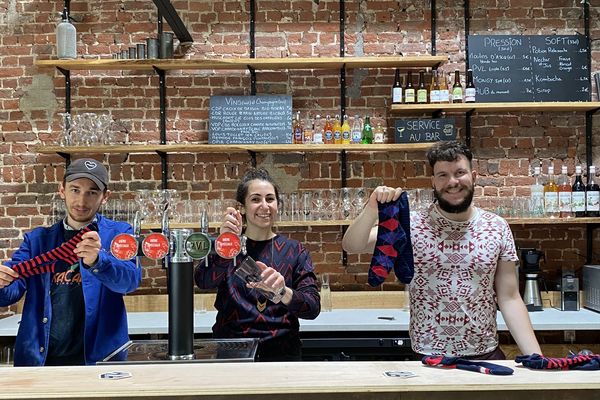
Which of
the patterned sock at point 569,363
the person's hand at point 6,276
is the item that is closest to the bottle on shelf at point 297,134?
the person's hand at point 6,276

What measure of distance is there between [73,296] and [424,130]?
2837mm

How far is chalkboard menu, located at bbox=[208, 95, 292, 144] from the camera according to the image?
465 centimetres

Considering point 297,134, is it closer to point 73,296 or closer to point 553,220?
point 553,220

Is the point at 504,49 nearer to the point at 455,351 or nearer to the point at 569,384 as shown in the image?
the point at 455,351

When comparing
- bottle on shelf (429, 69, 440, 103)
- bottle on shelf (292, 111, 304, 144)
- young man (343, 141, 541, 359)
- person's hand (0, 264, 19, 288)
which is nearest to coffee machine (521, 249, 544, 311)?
bottle on shelf (429, 69, 440, 103)

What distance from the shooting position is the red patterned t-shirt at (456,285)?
2.63 m

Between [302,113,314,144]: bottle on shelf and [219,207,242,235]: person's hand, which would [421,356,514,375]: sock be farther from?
[302,113,314,144]: bottle on shelf

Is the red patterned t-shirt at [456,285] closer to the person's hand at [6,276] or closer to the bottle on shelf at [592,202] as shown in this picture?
the person's hand at [6,276]

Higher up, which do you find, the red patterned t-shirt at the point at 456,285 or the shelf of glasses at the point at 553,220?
the shelf of glasses at the point at 553,220

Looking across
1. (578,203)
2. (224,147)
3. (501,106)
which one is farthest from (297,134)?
(578,203)

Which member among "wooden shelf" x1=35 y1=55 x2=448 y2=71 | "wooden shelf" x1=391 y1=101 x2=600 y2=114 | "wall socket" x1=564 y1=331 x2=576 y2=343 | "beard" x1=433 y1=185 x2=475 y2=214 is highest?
"wooden shelf" x1=35 y1=55 x2=448 y2=71

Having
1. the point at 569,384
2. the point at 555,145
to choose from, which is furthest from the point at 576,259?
the point at 569,384

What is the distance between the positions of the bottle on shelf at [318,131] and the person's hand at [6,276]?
8.68 ft

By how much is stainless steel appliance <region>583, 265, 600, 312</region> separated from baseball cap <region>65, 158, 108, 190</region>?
338cm
